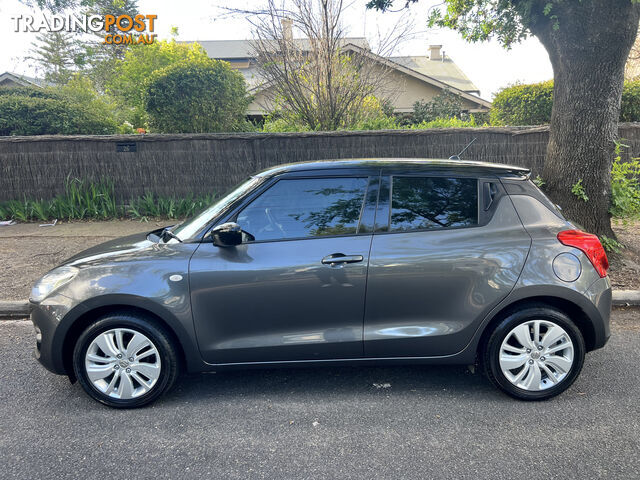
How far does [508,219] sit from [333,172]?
1.29 meters

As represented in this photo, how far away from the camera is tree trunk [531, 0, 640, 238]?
5.40m

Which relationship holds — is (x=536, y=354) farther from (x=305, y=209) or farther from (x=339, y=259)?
(x=305, y=209)

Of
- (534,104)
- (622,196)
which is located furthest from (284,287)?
(534,104)

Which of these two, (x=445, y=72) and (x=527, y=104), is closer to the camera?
(x=527, y=104)

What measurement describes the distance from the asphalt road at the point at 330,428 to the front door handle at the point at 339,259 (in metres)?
1.02

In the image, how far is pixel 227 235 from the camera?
3.18 m

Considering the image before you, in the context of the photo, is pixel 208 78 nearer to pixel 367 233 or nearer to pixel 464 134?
pixel 464 134

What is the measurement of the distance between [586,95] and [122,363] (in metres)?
5.78

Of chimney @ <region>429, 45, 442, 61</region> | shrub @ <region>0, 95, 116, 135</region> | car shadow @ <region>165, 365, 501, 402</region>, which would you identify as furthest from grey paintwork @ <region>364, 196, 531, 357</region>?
chimney @ <region>429, 45, 442, 61</region>

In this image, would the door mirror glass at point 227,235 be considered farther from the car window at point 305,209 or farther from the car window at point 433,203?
the car window at point 433,203

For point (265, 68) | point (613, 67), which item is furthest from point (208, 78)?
point (613, 67)

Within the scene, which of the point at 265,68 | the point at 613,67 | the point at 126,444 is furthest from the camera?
the point at 265,68

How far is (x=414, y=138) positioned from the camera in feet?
28.9

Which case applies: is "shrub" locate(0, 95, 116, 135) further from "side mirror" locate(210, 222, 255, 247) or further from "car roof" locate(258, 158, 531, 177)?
"side mirror" locate(210, 222, 255, 247)
